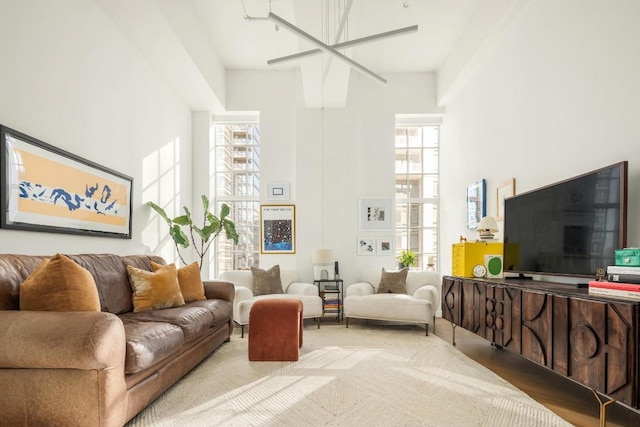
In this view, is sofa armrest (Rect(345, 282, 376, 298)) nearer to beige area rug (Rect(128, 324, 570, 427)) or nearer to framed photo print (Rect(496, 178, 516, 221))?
beige area rug (Rect(128, 324, 570, 427))

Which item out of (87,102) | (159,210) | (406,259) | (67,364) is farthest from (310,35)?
(406,259)

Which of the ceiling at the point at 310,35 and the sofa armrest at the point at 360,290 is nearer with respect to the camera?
the ceiling at the point at 310,35

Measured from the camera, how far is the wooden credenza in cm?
200

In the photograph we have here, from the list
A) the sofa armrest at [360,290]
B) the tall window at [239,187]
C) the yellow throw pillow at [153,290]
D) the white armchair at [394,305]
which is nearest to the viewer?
the yellow throw pillow at [153,290]

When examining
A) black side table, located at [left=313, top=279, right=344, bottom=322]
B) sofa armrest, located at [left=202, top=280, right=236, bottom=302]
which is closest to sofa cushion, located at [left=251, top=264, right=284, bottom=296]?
black side table, located at [left=313, top=279, right=344, bottom=322]

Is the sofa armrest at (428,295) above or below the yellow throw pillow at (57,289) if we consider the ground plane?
below

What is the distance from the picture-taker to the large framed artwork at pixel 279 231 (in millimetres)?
6594

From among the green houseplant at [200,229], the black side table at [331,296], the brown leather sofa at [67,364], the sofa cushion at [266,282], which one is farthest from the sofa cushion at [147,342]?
the black side table at [331,296]

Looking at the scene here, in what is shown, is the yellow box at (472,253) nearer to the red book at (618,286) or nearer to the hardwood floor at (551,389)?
the hardwood floor at (551,389)

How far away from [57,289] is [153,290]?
4.20 feet

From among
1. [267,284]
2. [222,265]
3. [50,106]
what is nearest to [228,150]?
[222,265]

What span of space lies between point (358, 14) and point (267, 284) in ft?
11.3

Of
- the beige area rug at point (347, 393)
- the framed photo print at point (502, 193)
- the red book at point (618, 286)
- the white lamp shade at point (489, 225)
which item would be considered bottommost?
the beige area rug at point (347, 393)

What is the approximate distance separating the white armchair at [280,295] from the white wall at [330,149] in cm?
50
